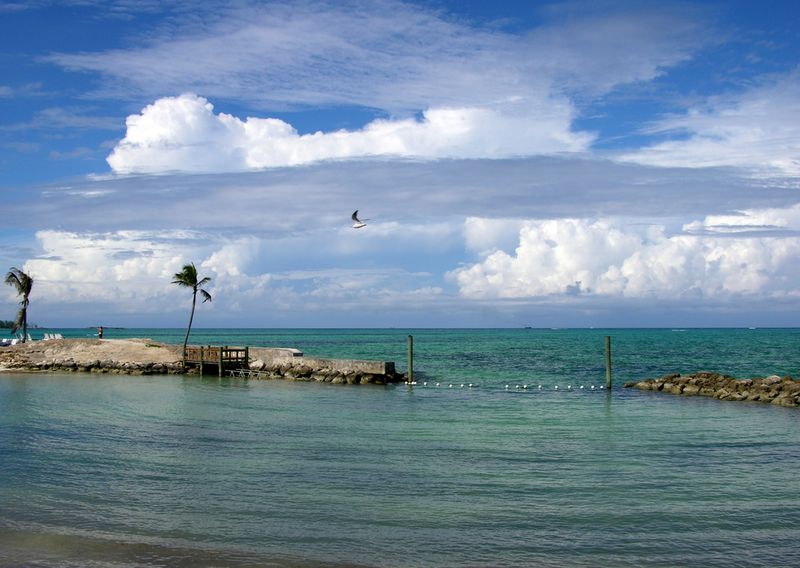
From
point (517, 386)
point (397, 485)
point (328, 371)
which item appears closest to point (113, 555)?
point (397, 485)

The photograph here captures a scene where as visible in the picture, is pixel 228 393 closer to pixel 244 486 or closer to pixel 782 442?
pixel 244 486

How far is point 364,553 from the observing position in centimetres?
1053

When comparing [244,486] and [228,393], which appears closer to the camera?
[244,486]

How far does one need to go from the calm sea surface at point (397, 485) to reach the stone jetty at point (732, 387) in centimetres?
142

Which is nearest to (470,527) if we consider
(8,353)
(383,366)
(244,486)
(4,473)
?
(244,486)

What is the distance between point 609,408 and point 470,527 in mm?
18651

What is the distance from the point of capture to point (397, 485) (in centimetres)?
1448

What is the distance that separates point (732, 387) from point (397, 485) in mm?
23809

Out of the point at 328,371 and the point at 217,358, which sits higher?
the point at 217,358

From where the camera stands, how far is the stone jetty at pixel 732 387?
98.8ft

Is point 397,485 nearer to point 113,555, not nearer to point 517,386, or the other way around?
point 113,555

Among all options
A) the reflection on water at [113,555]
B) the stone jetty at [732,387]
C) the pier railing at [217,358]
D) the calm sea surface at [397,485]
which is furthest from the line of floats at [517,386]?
the reflection on water at [113,555]

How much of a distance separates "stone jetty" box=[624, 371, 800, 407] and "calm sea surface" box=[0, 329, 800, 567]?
142 cm

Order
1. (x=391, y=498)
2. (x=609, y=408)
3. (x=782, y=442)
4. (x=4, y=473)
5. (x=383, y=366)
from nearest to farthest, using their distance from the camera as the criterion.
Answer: (x=391, y=498) → (x=4, y=473) → (x=782, y=442) → (x=609, y=408) → (x=383, y=366)
